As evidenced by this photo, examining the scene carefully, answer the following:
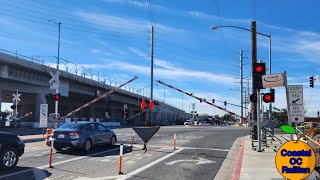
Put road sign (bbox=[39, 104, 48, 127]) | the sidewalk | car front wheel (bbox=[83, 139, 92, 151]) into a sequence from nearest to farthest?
the sidewalk
car front wheel (bbox=[83, 139, 92, 151])
road sign (bbox=[39, 104, 48, 127])

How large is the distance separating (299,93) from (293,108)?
0.55 m

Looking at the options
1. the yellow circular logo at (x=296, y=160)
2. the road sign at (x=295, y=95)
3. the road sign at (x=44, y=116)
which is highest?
the road sign at (x=295, y=95)

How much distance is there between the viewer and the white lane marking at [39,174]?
10594 mm

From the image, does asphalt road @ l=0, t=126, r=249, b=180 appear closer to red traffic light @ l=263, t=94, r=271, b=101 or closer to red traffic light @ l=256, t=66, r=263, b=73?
red traffic light @ l=263, t=94, r=271, b=101

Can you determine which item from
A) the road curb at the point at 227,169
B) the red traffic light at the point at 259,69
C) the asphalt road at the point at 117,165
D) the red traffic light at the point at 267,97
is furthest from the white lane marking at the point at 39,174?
the red traffic light at the point at 259,69

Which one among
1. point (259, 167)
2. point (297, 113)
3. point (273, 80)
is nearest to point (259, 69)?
point (273, 80)

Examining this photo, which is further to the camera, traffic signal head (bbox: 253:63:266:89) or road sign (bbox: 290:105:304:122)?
traffic signal head (bbox: 253:63:266:89)

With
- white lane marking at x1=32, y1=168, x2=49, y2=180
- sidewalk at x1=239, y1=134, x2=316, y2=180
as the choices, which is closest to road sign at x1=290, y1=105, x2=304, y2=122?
sidewalk at x1=239, y1=134, x2=316, y2=180

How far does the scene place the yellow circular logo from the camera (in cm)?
664

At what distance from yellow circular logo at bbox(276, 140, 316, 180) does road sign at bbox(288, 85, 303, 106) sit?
675 cm

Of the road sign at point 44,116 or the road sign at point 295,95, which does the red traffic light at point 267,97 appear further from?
the road sign at point 44,116

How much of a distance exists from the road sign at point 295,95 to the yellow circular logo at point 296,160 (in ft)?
22.1

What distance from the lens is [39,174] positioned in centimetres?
1118

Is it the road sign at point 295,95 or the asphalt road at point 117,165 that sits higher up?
the road sign at point 295,95
